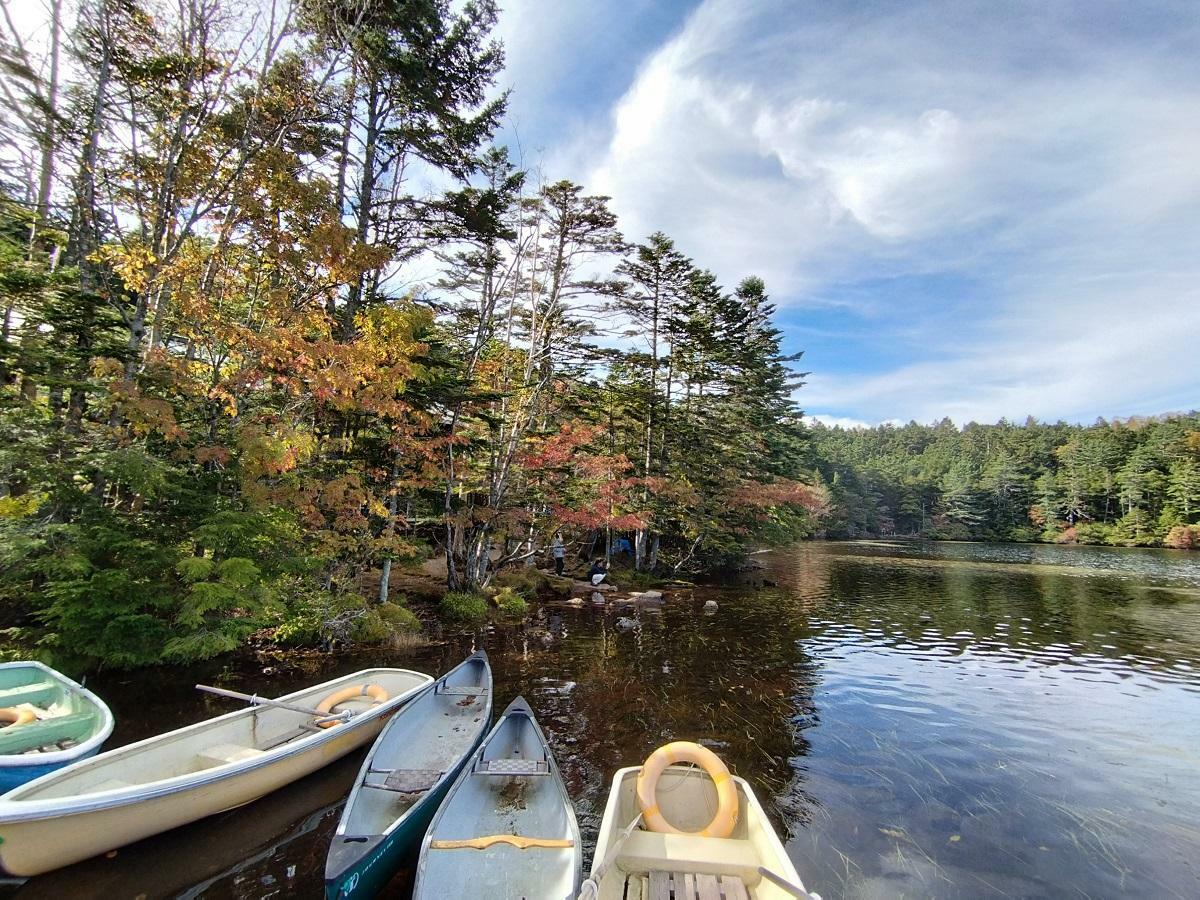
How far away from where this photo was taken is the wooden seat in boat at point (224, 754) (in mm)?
6276

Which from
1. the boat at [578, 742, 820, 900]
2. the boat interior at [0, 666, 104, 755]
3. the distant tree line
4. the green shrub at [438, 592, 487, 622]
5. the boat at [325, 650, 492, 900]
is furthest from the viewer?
the distant tree line

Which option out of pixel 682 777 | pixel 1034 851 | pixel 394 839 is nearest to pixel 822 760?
pixel 1034 851

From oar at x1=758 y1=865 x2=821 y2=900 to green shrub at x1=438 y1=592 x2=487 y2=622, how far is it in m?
12.9

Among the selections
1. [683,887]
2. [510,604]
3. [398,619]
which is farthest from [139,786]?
[510,604]

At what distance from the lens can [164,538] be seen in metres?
9.49

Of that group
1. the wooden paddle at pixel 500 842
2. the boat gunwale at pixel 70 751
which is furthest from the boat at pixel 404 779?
the boat gunwale at pixel 70 751

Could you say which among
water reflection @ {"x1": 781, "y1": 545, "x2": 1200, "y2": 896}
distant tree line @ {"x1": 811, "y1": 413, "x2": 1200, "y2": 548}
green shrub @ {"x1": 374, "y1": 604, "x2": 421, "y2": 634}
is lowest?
water reflection @ {"x1": 781, "y1": 545, "x2": 1200, "y2": 896}

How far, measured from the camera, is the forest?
8.83 m

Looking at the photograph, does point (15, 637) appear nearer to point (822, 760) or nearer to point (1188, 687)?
point (822, 760)

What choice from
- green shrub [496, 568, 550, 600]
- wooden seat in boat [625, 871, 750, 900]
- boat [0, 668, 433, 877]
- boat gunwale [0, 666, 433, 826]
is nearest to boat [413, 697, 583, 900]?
wooden seat in boat [625, 871, 750, 900]

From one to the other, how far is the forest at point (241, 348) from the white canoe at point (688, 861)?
7.81 meters

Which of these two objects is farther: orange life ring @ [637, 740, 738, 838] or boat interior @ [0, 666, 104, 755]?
boat interior @ [0, 666, 104, 755]

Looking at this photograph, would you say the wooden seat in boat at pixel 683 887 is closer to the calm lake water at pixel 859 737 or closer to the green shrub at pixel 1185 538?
the calm lake water at pixel 859 737

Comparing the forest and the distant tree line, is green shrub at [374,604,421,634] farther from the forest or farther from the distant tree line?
the distant tree line
